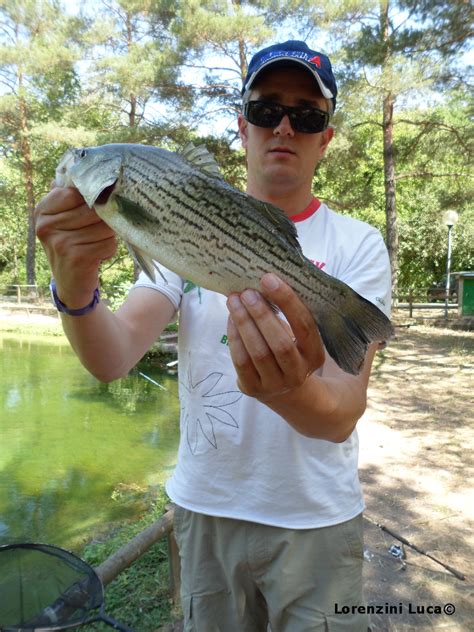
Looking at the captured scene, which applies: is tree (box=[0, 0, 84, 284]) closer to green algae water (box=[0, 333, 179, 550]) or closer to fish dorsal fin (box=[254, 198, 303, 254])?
green algae water (box=[0, 333, 179, 550])

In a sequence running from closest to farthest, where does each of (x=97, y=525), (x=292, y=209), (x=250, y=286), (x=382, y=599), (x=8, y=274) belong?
1. (x=250, y=286)
2. (x=292, y=209)
3. (x=382, y=599)
4. (x=97, y=525)
5. (x=8, y=274)

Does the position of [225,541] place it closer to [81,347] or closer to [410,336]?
[81,347]

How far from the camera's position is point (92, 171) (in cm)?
179

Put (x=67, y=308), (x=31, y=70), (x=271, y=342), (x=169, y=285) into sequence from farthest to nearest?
(x=31, y=70), (x=169, y=285), (x=67, y=308), (x=271, y=342)

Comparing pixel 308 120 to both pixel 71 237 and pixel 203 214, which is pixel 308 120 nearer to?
pixel 203 214

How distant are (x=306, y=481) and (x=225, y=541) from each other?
0.42 metres

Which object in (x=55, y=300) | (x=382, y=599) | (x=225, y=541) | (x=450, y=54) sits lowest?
(x=382, y=599)

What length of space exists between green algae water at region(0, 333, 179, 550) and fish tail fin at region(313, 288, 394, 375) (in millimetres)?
5794

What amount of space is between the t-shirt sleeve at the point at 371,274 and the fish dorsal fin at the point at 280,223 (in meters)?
0.44

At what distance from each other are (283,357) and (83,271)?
746 mm

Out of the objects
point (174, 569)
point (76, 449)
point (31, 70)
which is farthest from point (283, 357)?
point (31, 70)

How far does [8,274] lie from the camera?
42.3 meters

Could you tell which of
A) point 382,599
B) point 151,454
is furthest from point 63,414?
point 382,599

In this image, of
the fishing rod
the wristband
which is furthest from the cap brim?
the fishing rod
